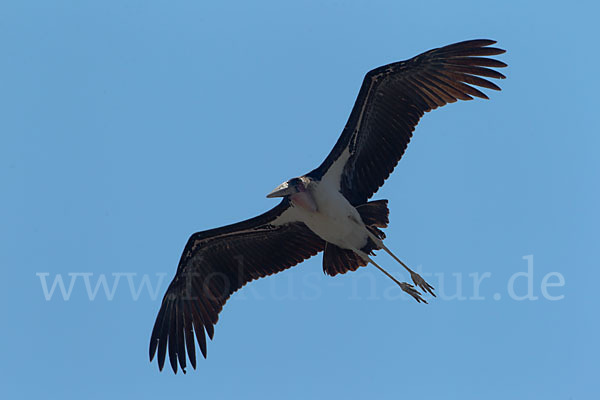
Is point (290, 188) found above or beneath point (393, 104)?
beneath

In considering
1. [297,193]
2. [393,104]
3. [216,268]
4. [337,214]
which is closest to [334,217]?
[337,214]

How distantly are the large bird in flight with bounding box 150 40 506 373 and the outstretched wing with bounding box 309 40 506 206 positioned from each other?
15 millimetres

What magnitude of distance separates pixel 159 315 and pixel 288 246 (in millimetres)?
2371

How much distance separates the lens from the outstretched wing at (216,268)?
18078 millimetres

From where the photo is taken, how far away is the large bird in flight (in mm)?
17188

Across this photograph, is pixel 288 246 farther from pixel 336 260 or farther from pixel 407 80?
pixel 407 80

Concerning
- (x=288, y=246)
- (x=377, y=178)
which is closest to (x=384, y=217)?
(x=377, y=178)

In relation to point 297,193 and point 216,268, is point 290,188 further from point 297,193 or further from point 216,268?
point 216,268

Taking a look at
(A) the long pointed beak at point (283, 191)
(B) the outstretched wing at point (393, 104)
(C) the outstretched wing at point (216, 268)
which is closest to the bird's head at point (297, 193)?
(A) the long pointed beak at point (283, 191)

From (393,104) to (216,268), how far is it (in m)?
3.94

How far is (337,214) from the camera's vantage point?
56.2 ft

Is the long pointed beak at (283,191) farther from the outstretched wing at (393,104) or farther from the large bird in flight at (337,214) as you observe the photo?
the outstretched wing at (393,104)

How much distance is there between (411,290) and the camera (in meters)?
17.7

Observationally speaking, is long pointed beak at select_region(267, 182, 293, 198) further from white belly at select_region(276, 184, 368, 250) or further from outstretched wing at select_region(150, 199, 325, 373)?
outstretched wing at select_region(150, 199, 325, 373)
